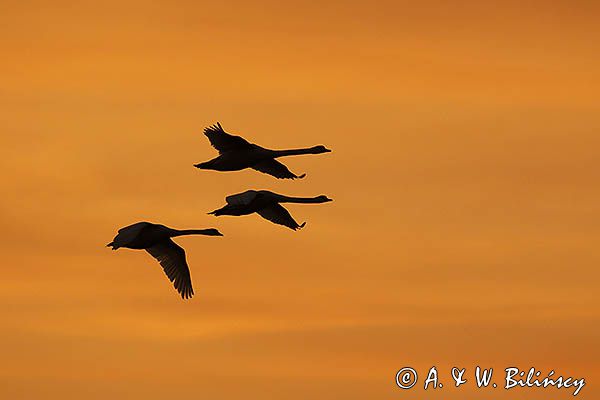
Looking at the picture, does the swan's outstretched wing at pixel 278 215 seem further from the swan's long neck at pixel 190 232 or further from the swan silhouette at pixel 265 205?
the swan's long neck at pixel 190 232

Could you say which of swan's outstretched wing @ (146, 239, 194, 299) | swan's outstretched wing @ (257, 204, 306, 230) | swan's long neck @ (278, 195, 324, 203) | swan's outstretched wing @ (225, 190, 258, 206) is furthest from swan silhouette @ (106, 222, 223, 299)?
swan's outstretched wing @ (257, 204, 306, 230)

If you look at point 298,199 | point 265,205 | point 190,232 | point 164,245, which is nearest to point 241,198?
point 265,205

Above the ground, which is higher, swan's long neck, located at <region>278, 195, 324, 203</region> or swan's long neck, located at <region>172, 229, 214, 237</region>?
swan's long neck, located at <region>278, 195, 324, 203</region>

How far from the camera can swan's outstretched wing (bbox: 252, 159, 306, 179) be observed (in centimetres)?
9056

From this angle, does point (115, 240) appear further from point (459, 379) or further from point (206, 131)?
point (459, 379)

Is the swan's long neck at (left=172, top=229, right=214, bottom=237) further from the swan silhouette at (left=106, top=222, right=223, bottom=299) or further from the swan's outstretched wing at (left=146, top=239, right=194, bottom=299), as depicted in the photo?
the swan's outstretched wing at (left=146, top=239, right=194, bottom=299)

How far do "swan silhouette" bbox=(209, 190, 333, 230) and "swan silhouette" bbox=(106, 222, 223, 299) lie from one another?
53.2 inches

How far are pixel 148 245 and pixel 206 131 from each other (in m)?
3.85

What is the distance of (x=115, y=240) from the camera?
284 feet

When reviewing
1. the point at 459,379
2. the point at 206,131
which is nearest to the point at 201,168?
the point at 206,131

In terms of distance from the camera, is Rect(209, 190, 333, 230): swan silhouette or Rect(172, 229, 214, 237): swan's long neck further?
Rect(172, 229, 214, 237): swan's long neck

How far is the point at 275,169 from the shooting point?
90812mm

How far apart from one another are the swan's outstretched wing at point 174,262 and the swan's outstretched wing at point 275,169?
3.48 metres

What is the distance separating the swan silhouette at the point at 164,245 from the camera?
8688cm
